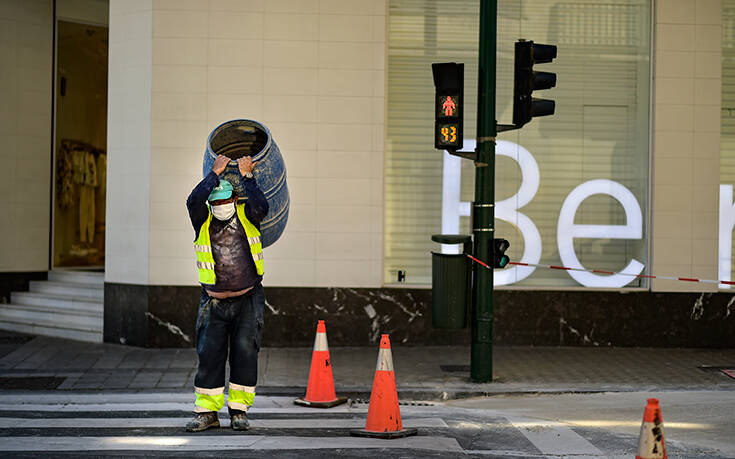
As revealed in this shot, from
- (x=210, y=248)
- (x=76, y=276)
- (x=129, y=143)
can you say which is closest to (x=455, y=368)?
(x=210, y=248)

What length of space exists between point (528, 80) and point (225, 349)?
4390mm

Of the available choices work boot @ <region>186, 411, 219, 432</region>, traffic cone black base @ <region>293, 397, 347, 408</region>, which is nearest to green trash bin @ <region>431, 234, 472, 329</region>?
traffic cone black base @ <region>293, 397, 347, 408</region>

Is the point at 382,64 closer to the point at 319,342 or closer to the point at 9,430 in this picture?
the point at 319,342

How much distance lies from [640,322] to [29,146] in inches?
365

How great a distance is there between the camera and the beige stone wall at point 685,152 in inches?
483

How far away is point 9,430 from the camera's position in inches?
277

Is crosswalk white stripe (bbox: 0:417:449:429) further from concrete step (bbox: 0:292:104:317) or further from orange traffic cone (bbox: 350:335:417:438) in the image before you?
concrete step (bbox: 0:292:104:317)

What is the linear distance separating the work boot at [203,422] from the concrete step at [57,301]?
20.6 ft

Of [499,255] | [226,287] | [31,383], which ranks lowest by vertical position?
[31,383]

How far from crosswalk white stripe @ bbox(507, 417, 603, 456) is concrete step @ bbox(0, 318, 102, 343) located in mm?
6677

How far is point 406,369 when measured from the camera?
412 inches

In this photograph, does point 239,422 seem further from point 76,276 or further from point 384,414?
point 76,276

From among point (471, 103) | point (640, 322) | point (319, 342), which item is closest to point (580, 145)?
point (471, 103)

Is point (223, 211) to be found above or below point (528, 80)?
below
